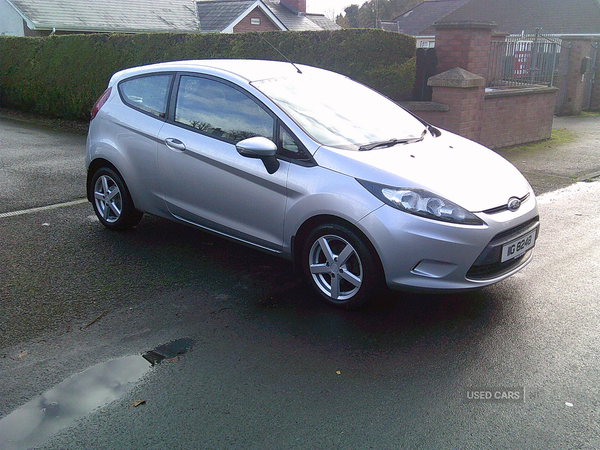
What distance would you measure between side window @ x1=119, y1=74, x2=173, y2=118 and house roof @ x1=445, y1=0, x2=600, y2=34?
1169 inches

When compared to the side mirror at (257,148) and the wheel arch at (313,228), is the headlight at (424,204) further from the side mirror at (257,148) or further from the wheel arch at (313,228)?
the side mirror at (257,148)

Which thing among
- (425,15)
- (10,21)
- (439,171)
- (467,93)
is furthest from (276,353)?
(425,15)

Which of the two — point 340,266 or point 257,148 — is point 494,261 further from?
point 257,148

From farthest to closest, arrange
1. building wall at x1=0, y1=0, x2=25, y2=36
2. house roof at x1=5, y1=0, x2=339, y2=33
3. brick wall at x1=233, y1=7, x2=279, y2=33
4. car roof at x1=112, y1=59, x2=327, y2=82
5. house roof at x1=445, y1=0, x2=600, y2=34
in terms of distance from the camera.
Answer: brick wall at x1=233, y1=7, x2=279, y2=33 < house roof at x1=445, y1=0, x2=600, y2=34 < building wall at x1=0, y1=0, x2=25, y2=36 < house roof at x1=5, y1=0, x2=339, y2=33 < car roof at x1=112, y1=59, x2=327, y2=82

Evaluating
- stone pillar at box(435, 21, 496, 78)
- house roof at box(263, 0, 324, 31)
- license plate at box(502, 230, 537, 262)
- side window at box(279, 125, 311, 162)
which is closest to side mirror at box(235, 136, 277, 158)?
side window at box(279, 125, 311, 162)

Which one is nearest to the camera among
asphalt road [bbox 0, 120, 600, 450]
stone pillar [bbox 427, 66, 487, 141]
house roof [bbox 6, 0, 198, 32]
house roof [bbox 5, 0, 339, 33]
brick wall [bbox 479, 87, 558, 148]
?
asphalt road [bbox 0, 120, 600, 450]

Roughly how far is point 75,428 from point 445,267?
96.4 inches

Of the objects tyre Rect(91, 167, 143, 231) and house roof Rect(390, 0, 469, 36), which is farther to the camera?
house roof Rect(390, 0, 469, 36)

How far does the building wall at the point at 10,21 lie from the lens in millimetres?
26828

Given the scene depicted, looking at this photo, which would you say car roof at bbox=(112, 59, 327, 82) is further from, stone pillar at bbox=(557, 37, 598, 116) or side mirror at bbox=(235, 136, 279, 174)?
stone pillar at bbox=(557, 37, 598, 116)

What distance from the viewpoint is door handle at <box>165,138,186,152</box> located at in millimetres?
5262

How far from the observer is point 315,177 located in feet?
14.6

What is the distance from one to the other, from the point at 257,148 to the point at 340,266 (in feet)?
3.50

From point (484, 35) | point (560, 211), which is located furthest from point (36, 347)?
point (484, 35)
